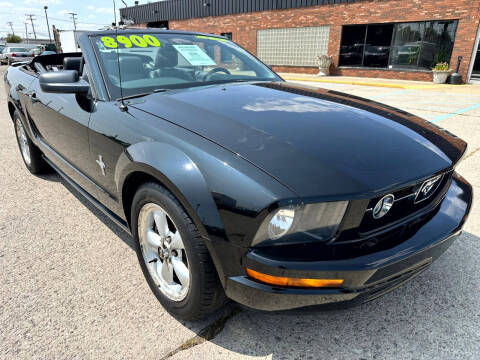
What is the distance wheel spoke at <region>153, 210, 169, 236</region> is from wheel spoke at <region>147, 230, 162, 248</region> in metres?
0.06

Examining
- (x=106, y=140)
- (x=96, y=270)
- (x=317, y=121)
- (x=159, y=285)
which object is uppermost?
(x=317, y=121)

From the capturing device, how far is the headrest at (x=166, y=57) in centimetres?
262

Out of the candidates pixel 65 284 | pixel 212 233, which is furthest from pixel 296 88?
pixel 65 284

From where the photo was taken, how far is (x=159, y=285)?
6.46 ft

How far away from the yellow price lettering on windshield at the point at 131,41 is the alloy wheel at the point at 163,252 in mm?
1376

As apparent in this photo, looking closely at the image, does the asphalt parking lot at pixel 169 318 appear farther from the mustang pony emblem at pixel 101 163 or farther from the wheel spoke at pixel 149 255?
the mustang pony emblem at pixel 101 163

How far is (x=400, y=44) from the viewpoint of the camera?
15.2 m

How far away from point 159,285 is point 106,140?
2.98 feet

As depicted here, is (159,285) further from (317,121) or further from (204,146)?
(317,121)

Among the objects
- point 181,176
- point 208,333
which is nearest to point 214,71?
point 181,176

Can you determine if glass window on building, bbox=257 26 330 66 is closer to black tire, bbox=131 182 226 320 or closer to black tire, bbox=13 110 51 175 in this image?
black tire, bbox=13 110 51 175

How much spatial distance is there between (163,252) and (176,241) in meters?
0.18

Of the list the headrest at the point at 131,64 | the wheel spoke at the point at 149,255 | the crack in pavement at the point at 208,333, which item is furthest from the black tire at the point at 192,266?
the headrest at the point at 131,64

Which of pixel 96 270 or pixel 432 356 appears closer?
pixel 432 356
